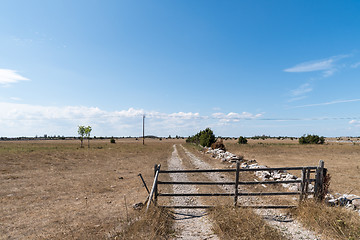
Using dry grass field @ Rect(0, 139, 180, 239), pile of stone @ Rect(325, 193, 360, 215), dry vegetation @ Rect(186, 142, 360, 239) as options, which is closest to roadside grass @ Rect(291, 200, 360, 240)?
dry vegetation @ Rect(186, 142, 360, 239)

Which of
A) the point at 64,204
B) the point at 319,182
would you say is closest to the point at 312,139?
the point at 319,182

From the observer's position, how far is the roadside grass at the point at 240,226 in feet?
18.0

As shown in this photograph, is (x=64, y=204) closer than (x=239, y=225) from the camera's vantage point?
No

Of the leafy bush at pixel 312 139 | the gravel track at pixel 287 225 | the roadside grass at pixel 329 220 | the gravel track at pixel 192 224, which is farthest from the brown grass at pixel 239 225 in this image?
the leafy bush at pixel 312 139

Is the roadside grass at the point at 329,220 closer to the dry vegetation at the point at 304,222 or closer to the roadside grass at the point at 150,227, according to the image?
the dry vegetation at the point at 304,222

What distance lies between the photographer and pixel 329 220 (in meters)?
6.23

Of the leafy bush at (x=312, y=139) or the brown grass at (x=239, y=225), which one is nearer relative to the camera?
the brown grass at (x=239, y=225)

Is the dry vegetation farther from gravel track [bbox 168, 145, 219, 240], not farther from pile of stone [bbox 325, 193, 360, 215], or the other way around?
pile of stone [bbox 325, 193, 360, 215]

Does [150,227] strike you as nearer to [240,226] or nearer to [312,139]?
[240,226]

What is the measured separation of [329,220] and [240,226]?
10.3 ft

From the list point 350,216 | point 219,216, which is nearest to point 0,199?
point 219,216

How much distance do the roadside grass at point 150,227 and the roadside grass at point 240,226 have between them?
1.64 meters

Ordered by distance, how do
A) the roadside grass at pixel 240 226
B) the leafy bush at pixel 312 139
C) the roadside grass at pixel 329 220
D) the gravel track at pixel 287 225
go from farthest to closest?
the leafy bush at pixel 312 139, the gravel track at pixel 287 225, the roadside grass at pixel 329 220, the roadside grass at pixel 240 226

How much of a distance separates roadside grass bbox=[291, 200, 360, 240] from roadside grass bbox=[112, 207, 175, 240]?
4.91 m
